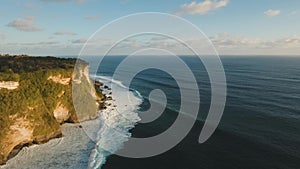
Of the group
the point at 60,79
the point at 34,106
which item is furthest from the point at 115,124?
the point at 34,106

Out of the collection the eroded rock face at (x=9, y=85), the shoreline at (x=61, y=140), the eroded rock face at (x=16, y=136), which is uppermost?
the eroded rock face at (x=9, y=85)

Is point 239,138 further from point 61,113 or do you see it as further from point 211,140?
point 61,113

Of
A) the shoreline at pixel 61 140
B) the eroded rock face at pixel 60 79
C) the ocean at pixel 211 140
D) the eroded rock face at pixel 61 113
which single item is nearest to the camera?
the ocean at pixel 211 140

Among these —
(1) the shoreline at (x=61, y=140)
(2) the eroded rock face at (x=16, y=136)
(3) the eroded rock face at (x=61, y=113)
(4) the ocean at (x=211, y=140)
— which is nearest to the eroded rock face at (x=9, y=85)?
(2) the eroded rock face at (x=16, y=136)

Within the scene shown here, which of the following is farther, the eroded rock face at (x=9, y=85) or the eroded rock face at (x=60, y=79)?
the eroded rock face at (x=60, y=79)

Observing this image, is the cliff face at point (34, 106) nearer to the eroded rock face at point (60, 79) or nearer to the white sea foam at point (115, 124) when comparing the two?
the eroded rock face at point (60, 79)

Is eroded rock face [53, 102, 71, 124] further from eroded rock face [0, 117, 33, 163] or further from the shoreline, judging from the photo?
eroded rock face [0, 117, 33, 163]

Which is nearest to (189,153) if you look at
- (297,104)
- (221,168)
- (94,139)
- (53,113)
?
(221,168)

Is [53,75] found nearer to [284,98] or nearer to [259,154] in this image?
[259,154]
